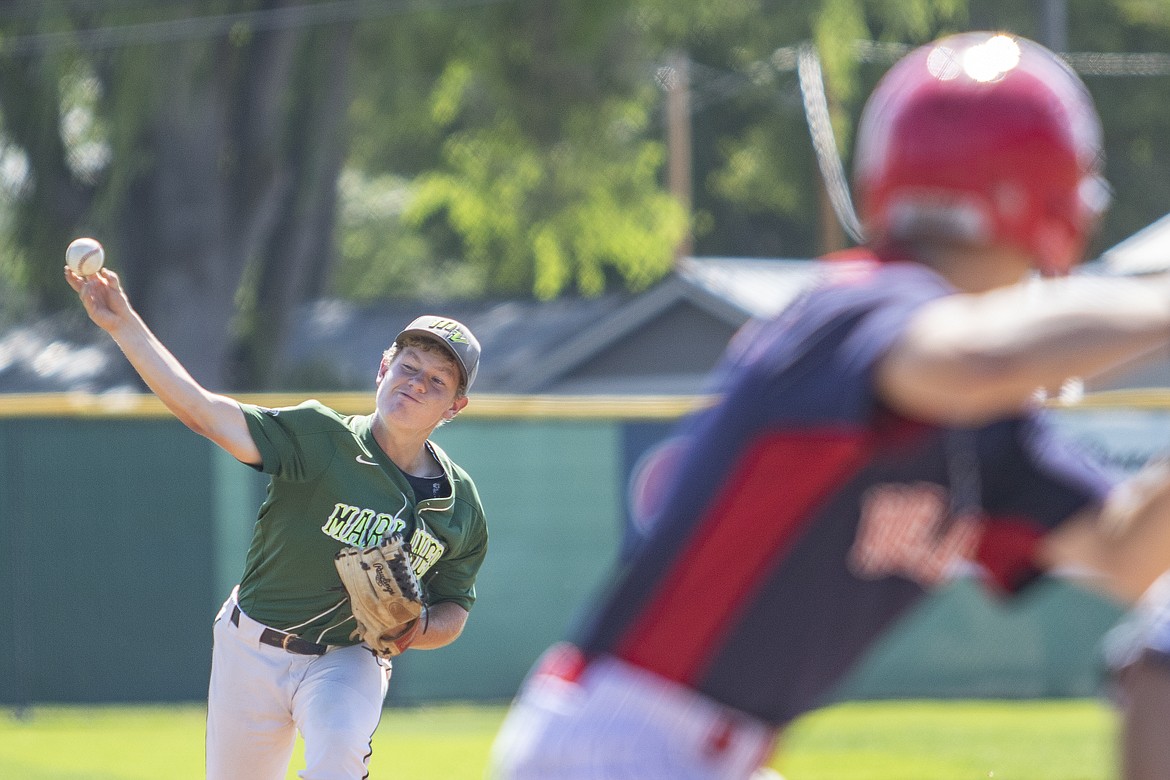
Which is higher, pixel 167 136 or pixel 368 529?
pixel 167 136

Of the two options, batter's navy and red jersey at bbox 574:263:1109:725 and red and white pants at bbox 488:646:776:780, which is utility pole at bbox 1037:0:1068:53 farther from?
red and white pants at bbox 488:646:776:780

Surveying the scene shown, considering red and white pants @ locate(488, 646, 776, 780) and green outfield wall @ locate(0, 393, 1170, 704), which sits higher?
red and white pants @ locate(488, 646, 776, 780)

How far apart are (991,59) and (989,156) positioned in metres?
0.18

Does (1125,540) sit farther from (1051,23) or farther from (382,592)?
(1051,23)

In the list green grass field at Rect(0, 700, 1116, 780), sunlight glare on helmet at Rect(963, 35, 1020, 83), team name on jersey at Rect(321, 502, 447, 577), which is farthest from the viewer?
green grass field at Rect(0, 700, 1116, 780)

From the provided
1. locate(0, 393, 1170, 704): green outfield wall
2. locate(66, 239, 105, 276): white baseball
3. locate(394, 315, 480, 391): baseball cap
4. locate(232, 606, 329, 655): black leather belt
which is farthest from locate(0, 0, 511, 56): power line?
locate(66, 239, 105, 276): white baseball

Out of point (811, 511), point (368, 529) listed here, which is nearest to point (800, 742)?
point (368, 529)

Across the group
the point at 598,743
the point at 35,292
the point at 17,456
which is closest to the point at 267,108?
the point at 35,292

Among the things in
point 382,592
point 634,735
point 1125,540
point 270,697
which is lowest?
point 270,697

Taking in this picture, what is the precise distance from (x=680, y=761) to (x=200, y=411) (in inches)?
118

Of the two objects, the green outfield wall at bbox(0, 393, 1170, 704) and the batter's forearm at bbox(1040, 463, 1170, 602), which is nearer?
the batter's forearm at bbox(1040, 463, 1170, 602)

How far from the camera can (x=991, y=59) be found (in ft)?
7.78

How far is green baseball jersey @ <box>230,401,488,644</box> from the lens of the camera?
18.1 ft

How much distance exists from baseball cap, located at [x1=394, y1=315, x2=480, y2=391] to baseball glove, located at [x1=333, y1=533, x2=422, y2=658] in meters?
0.60
